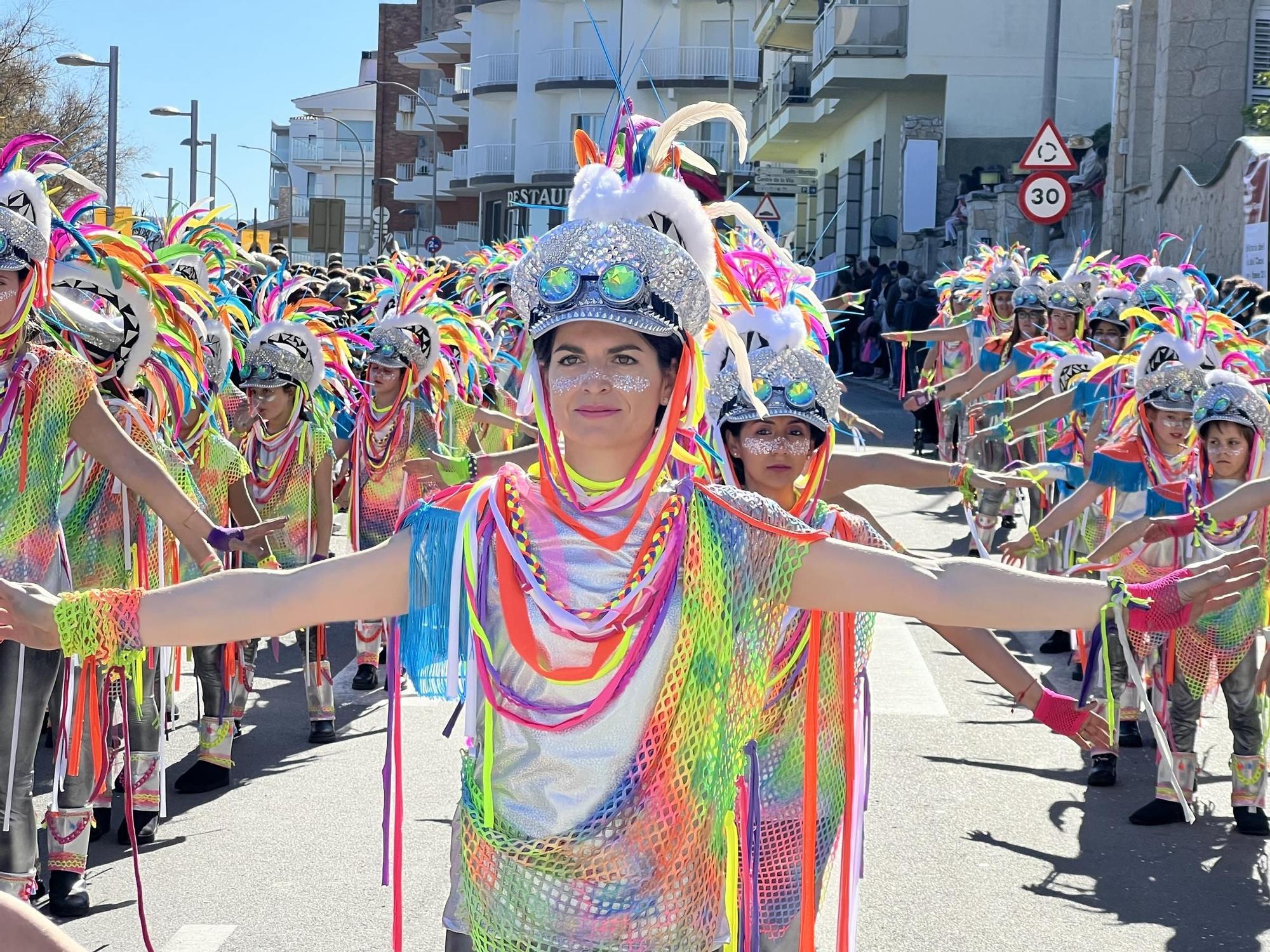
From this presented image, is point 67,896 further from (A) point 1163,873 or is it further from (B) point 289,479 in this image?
(A) point 1163,873

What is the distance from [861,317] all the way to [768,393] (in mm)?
26619

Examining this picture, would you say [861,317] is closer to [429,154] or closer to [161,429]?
[161,429]

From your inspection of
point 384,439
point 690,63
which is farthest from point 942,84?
point 384,439

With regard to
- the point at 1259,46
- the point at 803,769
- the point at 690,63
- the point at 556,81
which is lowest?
the point at 803,769

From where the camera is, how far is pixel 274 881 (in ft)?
20.1

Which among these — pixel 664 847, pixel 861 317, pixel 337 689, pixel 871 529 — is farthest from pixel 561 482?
pixel 861 317

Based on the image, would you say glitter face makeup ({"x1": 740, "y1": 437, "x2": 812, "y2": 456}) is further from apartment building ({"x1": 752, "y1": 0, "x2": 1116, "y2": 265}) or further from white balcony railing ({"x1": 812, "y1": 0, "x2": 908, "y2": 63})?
white balcony railing ({"x1": 812, "y1": 0, "x2": 908, "y2": 63})

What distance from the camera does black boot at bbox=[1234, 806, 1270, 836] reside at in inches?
281

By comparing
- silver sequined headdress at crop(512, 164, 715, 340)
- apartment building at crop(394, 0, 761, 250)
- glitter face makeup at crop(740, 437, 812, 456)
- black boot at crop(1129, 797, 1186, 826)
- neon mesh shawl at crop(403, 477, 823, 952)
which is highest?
apartment building at crop(394, 0, 761, 250)

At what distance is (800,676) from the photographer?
4.16 metres

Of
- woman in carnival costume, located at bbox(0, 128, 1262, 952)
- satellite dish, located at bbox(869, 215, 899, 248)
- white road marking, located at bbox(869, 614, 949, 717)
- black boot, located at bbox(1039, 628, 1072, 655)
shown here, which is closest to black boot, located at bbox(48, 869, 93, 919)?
woman in carnival costume, located at bbox(0, 128, 1262, 952)

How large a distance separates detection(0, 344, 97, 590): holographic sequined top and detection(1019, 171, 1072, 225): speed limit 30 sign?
15.8 metres

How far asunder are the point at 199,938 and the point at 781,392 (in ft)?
8.19

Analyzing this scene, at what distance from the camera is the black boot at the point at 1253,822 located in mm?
7133
